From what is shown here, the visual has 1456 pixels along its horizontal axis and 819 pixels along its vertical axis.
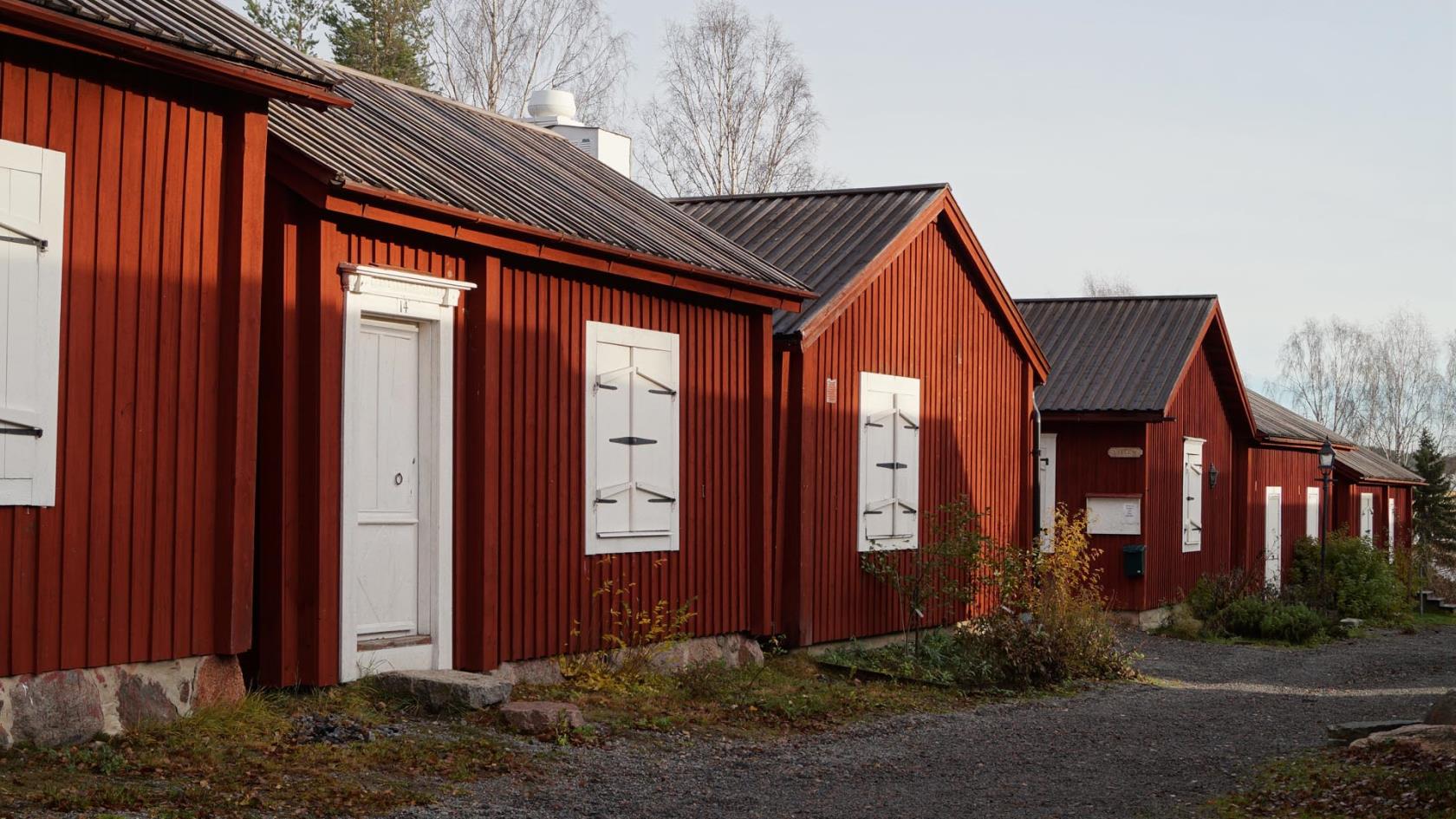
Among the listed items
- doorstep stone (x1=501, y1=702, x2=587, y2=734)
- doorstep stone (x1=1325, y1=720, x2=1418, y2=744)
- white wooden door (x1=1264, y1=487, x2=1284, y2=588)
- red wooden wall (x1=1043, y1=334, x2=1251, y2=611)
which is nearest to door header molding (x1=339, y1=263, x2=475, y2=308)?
doorstep stone (x1=501, y1=702, x2=587, y2=734)

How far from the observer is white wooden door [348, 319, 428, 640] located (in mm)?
9477

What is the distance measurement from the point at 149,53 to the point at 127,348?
4.71 ft

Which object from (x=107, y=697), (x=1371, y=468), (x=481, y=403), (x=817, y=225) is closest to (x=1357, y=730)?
(x=481, y=403)

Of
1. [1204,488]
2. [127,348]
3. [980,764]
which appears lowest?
[980,764]

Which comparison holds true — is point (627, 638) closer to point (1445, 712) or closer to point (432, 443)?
point (432, 443)

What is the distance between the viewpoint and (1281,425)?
29.2 metres

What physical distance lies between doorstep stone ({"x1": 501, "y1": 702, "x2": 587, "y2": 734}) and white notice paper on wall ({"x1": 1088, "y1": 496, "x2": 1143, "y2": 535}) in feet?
43.9

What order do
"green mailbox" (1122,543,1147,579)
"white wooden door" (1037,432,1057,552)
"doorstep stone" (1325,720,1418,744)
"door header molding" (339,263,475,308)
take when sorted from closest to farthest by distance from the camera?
"door header molding" (339,263,475,308) < "doorstep stone" (1325,720,1418,744) < "green mailbox" (1122,543,1147,579) < "white wooden door" (1037,432,1057,552)

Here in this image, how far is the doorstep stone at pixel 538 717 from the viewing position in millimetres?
8938

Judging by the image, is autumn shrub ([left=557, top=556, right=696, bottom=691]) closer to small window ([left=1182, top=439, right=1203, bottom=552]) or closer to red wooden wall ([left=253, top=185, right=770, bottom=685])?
red wooden wall ([left=253, top=185, right=770, bottom=685])

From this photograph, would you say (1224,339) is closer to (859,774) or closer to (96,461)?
(859,774)

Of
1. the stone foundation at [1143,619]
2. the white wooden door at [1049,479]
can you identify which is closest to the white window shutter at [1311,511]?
the stone foundation at [1143,619]

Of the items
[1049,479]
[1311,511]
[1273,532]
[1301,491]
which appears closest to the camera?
[1049,479]

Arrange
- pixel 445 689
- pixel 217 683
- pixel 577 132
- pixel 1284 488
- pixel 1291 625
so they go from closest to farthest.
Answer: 1. pixel 217 683
2. pixel 445 689
3. pixel 577 132
4. pixel 1291 625
5. pixel 1284 488
